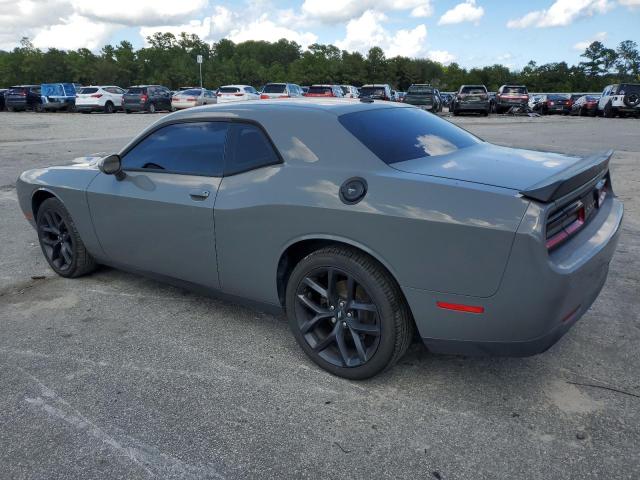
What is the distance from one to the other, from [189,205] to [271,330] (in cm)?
98

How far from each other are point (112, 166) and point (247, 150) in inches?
43.9

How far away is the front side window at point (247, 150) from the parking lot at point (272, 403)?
111cm

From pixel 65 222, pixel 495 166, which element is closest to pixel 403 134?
pixel 495 166

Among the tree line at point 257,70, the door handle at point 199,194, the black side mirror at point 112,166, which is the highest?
the black side mirror at point 112,166

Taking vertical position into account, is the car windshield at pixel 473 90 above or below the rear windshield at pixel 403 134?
below

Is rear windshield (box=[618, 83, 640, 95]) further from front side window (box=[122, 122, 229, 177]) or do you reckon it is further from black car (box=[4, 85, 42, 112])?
black car (box=[4, 85, 42, 112])

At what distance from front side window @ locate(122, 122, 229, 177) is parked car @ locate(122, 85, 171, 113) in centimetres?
2952

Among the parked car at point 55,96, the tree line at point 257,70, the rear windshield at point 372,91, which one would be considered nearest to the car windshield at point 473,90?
the rear windshield at point 372,91

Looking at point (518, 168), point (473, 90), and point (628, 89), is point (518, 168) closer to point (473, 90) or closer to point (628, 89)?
point (473, 90)

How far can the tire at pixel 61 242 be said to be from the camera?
436 centimetres

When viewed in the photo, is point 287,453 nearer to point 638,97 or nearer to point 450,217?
point 450,217

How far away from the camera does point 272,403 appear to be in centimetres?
276

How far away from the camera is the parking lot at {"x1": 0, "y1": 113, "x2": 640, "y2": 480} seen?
2.32m

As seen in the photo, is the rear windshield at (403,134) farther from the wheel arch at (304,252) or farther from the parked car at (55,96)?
the parked car at (55,96)
